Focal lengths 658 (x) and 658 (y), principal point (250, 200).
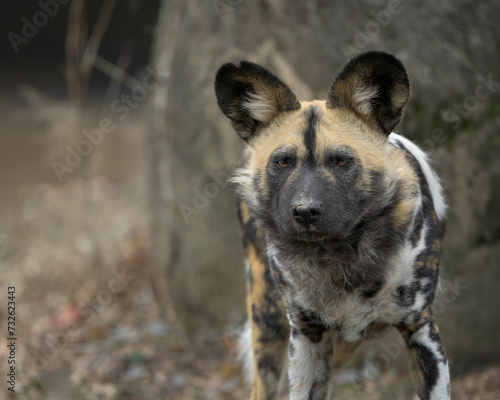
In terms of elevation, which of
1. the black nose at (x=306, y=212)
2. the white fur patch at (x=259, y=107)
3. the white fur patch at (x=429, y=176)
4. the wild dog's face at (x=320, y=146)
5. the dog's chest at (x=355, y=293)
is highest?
Result: the white fur patch at (x=259, y=107)

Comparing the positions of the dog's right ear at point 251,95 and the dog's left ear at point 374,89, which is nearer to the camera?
the dog's left ear at point 374,89

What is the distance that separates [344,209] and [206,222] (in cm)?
269

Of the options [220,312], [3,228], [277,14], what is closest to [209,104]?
[277,14]

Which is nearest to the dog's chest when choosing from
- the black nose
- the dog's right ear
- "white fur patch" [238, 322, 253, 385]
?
the black nose

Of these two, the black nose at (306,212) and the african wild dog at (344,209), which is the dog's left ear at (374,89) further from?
the black nose at (306,212)

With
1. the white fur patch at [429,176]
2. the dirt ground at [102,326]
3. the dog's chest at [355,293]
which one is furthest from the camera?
the dirt ground at [102,326]

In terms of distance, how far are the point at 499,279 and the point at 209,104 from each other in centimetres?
229

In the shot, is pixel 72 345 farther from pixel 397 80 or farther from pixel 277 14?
pixel 397 80

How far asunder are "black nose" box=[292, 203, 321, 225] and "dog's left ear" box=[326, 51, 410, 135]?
46cm

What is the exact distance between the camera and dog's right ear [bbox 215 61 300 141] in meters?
2.44

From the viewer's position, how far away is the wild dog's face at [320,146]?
220cm

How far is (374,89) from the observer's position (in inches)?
92.2

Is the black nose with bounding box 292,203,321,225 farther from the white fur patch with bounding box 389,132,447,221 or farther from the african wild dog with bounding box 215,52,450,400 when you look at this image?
A: the white fur patch with bounding box 389,132,447,221

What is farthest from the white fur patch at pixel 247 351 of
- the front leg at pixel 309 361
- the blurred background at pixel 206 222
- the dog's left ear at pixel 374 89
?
the dog's left ear at pixel 374 89
